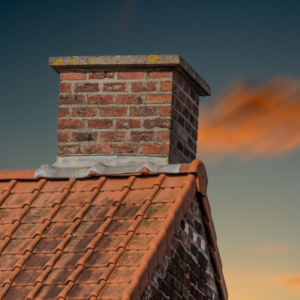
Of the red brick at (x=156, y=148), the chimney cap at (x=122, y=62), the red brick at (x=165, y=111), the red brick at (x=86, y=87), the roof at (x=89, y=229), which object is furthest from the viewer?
the red brick at (x=86, y=87)

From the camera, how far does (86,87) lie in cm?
557

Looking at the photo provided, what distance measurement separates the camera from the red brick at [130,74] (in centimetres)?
549

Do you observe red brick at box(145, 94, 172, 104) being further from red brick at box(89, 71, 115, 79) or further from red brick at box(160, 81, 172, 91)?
red brick at box(89, 71, 115, 79)

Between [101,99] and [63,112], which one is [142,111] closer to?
[101,99]

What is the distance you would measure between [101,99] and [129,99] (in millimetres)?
286

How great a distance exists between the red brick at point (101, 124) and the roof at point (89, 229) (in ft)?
2.50

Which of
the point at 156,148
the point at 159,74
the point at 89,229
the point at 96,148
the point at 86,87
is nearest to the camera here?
the point at 89,229

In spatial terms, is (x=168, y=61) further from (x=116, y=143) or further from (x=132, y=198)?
(x=132, y=198)

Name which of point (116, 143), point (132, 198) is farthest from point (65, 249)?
point (116, 143)

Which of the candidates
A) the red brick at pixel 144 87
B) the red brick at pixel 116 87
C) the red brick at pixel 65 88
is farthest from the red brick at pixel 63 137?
the red brick at pixel 144 87

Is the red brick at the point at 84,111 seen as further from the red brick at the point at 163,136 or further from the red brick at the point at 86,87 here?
the red brick at the point at 163,136

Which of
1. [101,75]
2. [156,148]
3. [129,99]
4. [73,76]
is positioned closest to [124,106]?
[129,99]

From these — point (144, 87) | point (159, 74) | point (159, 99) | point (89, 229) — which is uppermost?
point (159, 74)

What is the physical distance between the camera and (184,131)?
18.5ft
